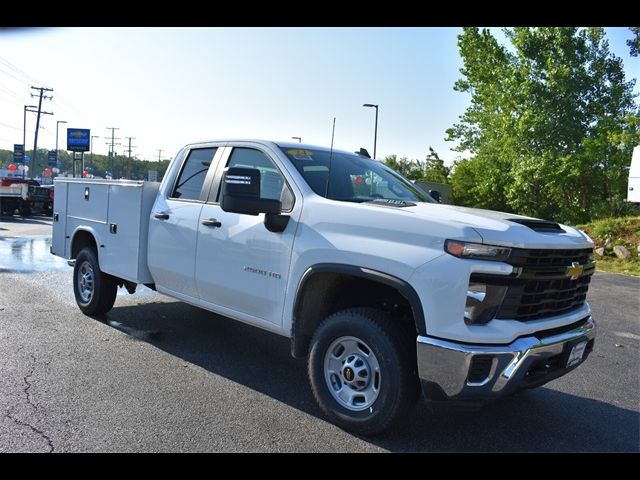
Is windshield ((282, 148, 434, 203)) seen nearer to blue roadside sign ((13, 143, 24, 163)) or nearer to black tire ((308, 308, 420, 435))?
black tire ((308, 308, 420, 435))

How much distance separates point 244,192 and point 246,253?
598mm

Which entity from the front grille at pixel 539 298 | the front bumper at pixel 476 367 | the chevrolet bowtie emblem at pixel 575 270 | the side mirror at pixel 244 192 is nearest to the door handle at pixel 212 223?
the side mirror at pixel 244 192

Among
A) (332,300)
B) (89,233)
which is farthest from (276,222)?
(89,233)

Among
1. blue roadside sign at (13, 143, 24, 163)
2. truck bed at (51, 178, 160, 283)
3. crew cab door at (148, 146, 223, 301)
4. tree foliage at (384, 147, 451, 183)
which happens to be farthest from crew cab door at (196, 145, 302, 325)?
blue roadside sign at (13, 143, 24, 163)

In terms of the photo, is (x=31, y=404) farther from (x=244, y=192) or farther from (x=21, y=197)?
(x=21, y=197)

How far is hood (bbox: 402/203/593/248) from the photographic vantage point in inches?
126

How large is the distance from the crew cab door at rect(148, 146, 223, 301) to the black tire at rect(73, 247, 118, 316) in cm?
115

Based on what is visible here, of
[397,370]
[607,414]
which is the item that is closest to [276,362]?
[397,370]

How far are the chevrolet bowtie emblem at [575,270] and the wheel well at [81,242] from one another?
202 inches

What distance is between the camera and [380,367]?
346 centimetres
